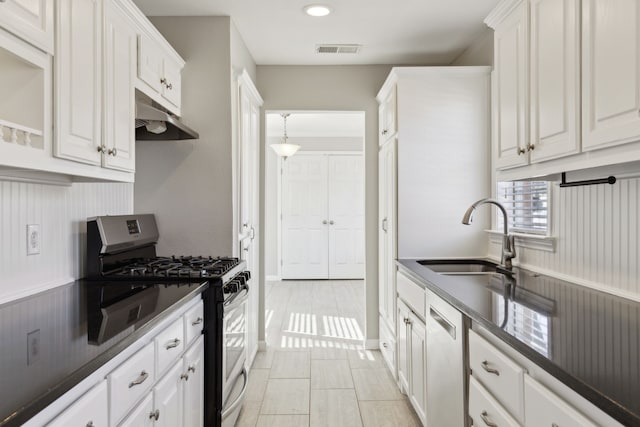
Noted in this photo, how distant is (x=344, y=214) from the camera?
7.29 meters

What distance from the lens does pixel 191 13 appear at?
8.93 ft

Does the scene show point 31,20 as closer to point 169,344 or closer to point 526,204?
point 169,344

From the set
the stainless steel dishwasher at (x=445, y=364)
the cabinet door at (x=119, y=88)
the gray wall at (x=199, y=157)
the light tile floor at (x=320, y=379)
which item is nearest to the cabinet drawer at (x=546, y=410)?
the stainless steel dishwasher at (x=445, y=364)

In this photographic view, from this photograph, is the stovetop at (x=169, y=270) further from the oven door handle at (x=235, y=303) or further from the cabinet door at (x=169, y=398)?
the cabinet door at (x=169, y=398)

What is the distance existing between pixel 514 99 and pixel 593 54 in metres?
0.52

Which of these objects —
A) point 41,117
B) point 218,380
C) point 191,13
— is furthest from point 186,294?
point 191,13

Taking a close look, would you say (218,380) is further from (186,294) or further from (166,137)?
(166,137)

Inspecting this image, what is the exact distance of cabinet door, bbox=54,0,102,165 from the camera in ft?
4.62

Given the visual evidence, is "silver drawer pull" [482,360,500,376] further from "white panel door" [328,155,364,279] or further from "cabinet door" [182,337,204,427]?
"white panel door" [328,155,364,279]

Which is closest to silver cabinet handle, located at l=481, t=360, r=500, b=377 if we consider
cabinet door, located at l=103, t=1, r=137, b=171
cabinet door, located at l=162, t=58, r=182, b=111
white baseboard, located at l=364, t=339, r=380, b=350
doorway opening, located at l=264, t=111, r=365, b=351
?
cabinet door, located at l=103, t=1, r=137, b=171

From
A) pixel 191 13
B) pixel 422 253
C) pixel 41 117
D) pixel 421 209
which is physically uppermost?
pixel 191 13

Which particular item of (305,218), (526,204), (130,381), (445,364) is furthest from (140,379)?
(305,218)

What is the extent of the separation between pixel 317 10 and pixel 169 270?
6.21ft

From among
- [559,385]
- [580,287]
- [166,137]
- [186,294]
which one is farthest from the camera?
[166,137]
